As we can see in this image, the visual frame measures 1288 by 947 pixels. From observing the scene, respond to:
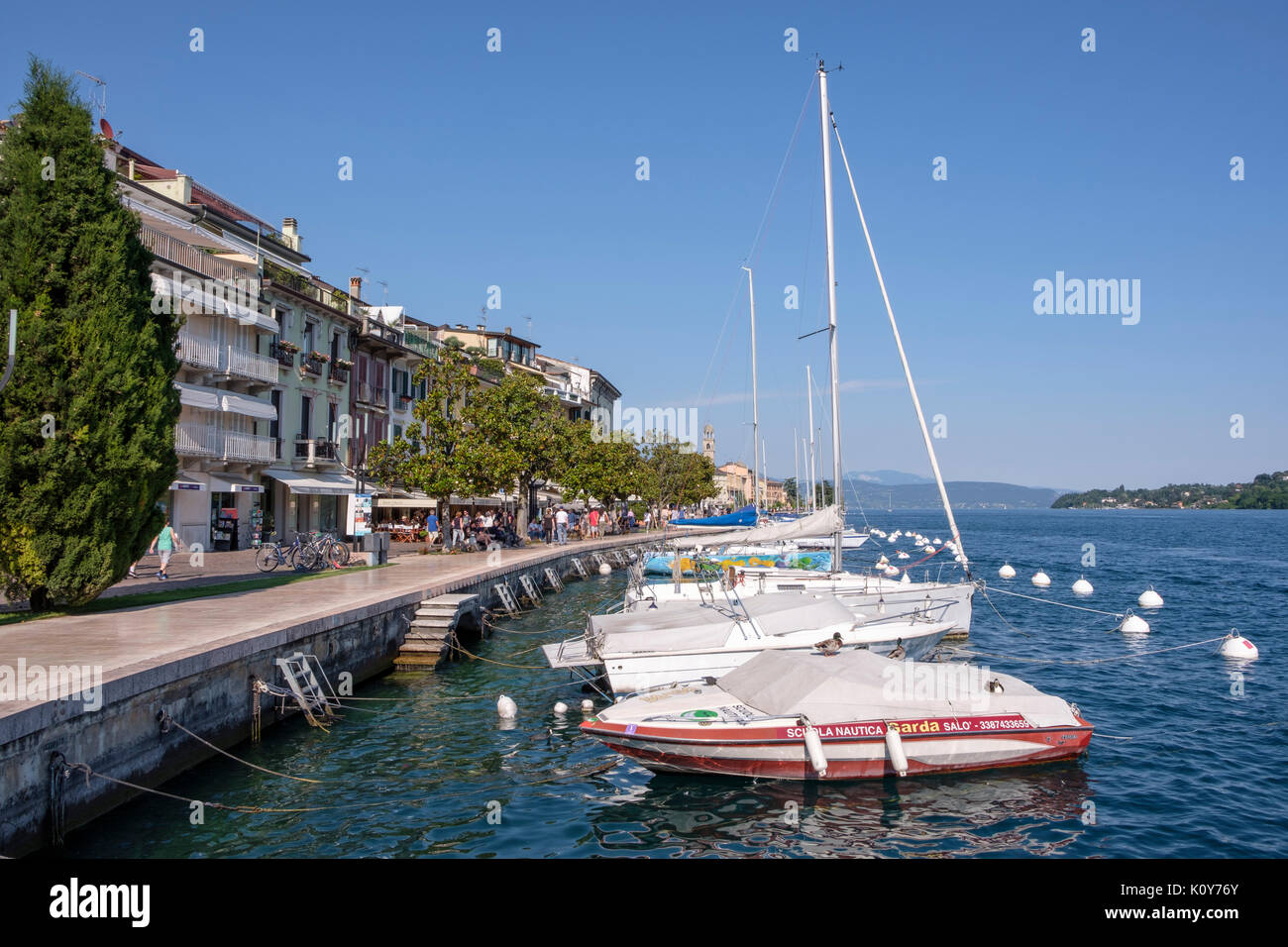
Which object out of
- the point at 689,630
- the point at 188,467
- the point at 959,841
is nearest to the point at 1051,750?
the point at 959,841

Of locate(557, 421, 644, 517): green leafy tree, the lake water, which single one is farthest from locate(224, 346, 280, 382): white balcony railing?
the lake water

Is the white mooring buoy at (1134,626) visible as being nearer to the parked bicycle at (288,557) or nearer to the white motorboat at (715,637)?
the white motorboat at (715,637)

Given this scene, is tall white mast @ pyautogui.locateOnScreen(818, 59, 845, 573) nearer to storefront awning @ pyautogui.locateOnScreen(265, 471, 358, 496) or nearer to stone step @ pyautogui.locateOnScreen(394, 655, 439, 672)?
stone step @ pyautogui.locateOnScreen(394, 655, 439, 672)

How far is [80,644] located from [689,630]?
36.3 feet

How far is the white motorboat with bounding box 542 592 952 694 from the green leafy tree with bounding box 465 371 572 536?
21576 mm

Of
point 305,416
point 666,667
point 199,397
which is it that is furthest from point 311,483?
point 666,667

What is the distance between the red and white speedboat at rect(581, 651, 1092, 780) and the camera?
44.0 ft

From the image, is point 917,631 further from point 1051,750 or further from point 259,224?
point 259,224

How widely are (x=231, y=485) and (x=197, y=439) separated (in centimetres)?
242

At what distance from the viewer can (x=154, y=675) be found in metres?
12.1

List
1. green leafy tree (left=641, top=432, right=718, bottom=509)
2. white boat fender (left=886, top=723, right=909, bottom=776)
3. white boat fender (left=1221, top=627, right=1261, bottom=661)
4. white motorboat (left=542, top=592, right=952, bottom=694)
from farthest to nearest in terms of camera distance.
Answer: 1. green leafy tree (left=641, top=432, right=718, bottom=509)
2. white boat fender (left=1221, top=627, right=1261, bottom=661)
3. white motorboat (left=542, top=592, right=952, bottom=694)
4. white boat fender (left=886, top=723, right=909, bottom=776)

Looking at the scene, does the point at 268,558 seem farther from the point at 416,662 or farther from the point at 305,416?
the point at 305,416

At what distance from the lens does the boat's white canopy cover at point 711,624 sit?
1850 centimetres

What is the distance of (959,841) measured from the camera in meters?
11.8
